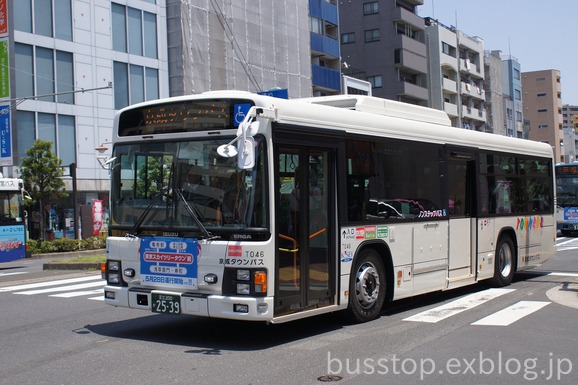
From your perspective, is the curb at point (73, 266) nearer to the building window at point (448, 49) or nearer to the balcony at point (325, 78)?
the balcony at point (325, 78)

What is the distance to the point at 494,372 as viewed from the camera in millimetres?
6883

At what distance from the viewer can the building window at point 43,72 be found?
35375mm

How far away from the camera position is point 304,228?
859 centimetres

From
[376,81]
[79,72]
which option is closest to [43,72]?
[79,72]

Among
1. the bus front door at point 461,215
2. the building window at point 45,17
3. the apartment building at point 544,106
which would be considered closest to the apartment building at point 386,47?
the building window at point 45,17

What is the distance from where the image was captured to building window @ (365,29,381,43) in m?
67.0

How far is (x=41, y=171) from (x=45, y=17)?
9.25 metres

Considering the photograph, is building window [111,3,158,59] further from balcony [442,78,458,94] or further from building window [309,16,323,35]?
balcony [442,78,458,94]

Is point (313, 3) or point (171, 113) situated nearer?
point (171, 113)

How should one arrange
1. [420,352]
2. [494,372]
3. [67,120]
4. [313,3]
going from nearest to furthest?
[494,372] → [420,352] → [67,120] → [313,3]

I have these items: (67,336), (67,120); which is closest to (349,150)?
(67,336)

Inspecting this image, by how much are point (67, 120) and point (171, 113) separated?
102ft

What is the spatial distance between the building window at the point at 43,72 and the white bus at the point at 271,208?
92.6 feet

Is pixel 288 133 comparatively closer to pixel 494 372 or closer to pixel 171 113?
pixel 171 113
